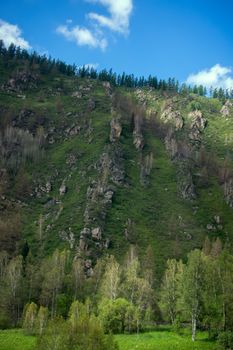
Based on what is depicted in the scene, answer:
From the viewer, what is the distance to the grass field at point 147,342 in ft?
229

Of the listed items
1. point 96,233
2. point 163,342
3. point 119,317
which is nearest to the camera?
point 163,342

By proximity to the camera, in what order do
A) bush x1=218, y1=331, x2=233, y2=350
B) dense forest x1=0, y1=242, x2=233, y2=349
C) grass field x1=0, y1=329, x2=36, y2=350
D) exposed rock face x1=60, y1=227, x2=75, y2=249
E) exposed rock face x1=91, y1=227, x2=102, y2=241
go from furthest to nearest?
exposed rock face x1=91, y1=227, x2=102, y2=241 → exposed rock face x1=60, y1=227, x2=75, y2=249 → grass field x1=0, y1=329, x2=36, y2=350 → bush x1=218, y1=331, x2=233, y2=350 → dense forest x1=0, y1=242, x2=233, y2=349

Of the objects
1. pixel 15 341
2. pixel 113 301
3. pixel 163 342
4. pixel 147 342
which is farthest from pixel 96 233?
pixel 163 342

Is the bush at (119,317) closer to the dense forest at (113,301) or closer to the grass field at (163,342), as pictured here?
the dense forest at (113,301)

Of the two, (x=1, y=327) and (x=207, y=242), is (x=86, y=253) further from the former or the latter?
(x=1, y=327)

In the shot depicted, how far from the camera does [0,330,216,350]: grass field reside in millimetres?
69875

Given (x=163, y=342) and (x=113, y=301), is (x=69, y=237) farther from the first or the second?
(x=163, y=342)

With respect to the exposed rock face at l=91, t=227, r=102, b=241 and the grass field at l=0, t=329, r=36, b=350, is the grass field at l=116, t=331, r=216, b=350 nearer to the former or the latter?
the grass field at l=0, t=329, r=36, b=350

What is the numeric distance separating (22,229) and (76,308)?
129 m

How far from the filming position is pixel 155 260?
184m

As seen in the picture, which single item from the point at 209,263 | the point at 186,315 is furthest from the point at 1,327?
the point at 209,263

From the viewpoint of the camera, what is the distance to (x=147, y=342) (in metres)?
74.7

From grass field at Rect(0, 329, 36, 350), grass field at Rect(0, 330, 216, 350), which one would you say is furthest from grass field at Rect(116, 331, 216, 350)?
grass field at Rect(0, 329, 36, 350)

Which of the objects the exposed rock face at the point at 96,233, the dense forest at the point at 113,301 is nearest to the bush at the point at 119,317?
the dense forest at the point at 113,301
